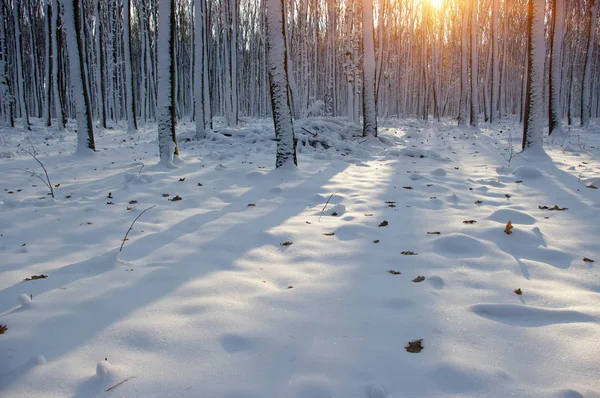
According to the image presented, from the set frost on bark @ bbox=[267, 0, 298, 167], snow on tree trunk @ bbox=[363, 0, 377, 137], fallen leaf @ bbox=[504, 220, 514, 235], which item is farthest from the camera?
snow on tree trunk @ bbox=[363, 0, 377, 137]

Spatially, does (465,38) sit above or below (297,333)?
above

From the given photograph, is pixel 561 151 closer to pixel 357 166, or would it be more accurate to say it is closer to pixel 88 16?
pixel 357 166

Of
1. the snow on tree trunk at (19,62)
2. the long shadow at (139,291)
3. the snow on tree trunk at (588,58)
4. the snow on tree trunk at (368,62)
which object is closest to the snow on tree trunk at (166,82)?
the long shadow at (139,291)

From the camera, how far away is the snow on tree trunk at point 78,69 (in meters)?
7.58

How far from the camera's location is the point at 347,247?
3.04 metres

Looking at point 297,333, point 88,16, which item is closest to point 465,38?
point 297,333

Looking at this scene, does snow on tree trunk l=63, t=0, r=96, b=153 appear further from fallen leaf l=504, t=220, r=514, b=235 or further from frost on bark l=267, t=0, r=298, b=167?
fallen leaf l=504, t=220, r=514, b=235

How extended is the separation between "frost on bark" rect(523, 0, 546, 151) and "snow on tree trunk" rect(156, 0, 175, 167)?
7020mm

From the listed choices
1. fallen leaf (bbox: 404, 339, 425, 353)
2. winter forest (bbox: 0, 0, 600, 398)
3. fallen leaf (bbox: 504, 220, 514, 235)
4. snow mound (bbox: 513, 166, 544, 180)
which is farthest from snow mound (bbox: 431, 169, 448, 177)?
fallen leaf (bbox: 404, 339, 425, 353)

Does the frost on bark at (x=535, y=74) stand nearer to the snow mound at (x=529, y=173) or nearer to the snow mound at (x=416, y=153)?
the snow mound at (x=416, y=153)

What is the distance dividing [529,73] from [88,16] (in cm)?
2189

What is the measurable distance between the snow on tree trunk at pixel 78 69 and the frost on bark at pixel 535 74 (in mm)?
9275

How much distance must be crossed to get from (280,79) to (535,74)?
5289 millimetres

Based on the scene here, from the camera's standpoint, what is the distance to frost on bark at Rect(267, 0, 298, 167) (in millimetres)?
5789
